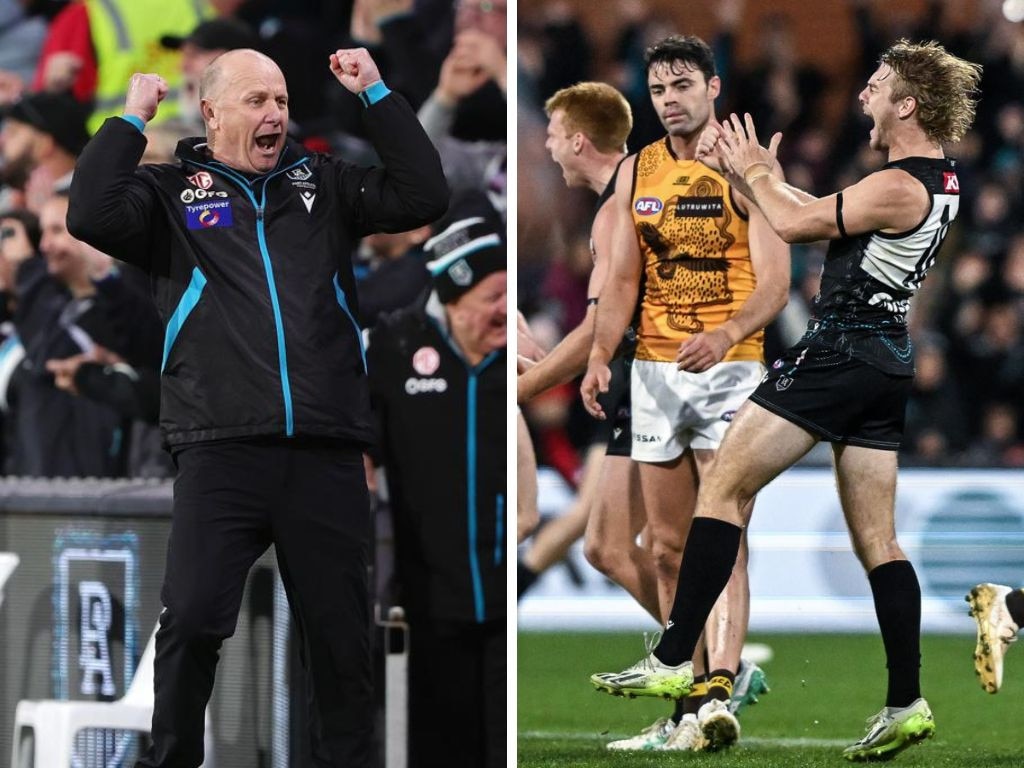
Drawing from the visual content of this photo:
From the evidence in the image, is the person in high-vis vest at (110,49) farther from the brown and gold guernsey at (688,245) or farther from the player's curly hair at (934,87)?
the player's curly hair at (934,87)

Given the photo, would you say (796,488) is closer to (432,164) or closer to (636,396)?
(636,396)

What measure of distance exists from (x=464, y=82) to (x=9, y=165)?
89.9 inches

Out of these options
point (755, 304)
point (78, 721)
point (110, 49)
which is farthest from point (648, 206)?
point (110, 49)

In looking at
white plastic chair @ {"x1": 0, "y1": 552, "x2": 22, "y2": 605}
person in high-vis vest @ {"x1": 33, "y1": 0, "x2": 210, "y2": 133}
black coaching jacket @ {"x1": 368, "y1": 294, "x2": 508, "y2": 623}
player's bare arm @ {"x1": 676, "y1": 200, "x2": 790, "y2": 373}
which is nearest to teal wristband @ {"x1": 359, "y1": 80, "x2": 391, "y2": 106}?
player's bare arm @ {"x1": 676, "y1": 200, "x2": 790, "y2": 373}

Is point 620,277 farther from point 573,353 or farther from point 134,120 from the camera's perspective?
point 134,120

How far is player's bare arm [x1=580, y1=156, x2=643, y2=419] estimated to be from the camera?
5.23 m

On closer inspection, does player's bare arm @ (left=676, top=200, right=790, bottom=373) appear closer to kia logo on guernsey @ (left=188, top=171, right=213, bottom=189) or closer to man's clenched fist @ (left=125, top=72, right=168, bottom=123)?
kia logo on guernsey @ (left=188, top=171, right=213, bottom=189)

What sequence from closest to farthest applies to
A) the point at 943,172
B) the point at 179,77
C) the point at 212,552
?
the point at 212,552
the point at 943,172
the point at 179,77

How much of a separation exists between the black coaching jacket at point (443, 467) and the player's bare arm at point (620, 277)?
754mm

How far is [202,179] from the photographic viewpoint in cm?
458

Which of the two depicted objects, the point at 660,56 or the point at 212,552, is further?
the point at 660,56

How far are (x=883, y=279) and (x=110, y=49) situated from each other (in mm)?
3579

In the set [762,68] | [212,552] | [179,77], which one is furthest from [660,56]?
[762,68]

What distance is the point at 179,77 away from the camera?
22.1 feet
